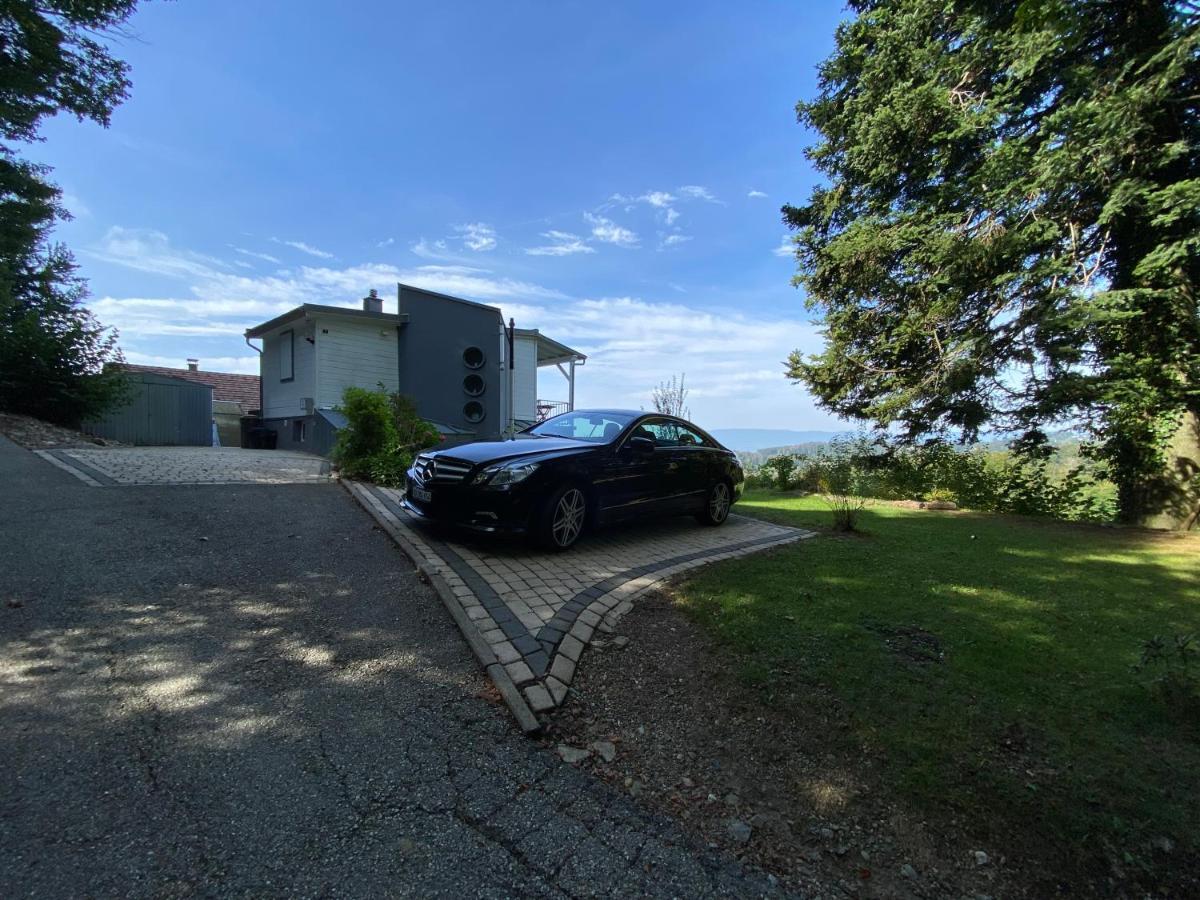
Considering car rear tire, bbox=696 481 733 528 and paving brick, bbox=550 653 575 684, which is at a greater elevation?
car rear tire, bbox=696 481 733 528

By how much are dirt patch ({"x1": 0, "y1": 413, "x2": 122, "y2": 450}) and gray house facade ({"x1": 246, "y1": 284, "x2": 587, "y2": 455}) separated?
15.6 ft

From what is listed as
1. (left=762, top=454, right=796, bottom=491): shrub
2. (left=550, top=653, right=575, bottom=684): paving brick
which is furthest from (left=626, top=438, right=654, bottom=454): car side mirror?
(left=762, top=454, right=796, bottom=491): shrub

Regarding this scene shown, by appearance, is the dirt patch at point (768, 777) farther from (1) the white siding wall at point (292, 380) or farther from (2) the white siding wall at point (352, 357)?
(1) the white siding wall at point (292, 380)

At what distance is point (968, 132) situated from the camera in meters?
8.99

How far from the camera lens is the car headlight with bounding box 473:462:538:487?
16.1 ft

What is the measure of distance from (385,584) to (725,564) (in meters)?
3.16

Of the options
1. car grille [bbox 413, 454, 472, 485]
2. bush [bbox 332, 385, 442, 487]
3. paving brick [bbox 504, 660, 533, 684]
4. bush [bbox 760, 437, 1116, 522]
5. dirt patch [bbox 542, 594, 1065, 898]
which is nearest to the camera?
dirt patch [bbox 542, 594, 1065, 898]

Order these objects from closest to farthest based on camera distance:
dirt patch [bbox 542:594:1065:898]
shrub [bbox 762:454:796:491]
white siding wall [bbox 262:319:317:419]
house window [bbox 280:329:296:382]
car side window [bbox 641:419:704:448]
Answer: dirt patch [bbox 542:594:1065:898]
car side window [bbox 641:419:704:448]
shrub [bbox 762:454:796:491]
white siding wall [bbox 262:319:317:419]
house window [bbox 280:329:296:382]

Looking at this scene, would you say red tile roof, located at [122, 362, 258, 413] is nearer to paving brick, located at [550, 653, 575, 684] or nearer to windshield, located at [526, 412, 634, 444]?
windshield, located at [526, 412, 634, 444]

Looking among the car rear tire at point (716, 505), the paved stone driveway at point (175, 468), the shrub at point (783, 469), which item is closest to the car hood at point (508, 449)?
the car rear tire at point (716, 505)

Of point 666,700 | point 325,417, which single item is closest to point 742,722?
point 666,700

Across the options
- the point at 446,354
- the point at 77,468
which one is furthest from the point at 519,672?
the point at 446,354

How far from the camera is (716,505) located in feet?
24.3

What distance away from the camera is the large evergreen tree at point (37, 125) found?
1052 cm
